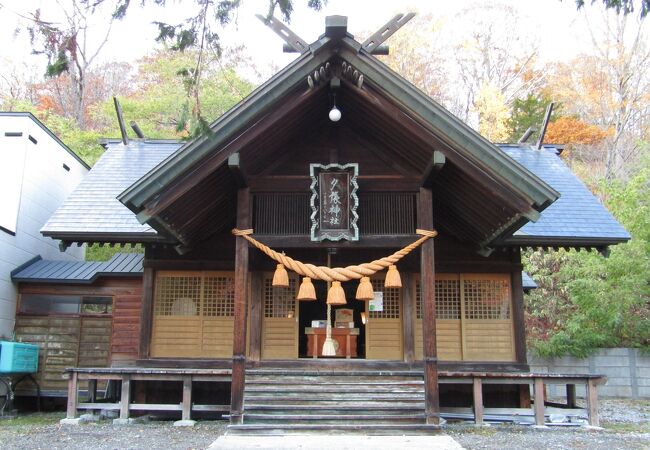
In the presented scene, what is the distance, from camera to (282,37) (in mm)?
8258

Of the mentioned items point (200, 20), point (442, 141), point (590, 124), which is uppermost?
point (590, 124)

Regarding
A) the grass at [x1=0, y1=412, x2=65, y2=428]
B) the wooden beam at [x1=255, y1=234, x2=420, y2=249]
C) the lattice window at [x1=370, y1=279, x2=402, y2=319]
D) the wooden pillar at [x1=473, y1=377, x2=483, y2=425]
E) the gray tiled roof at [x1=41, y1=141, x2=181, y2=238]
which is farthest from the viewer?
the lattice window at [x1=370, y1=279, x2=402, y2=319]

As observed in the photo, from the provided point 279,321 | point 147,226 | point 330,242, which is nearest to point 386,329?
point 279,321

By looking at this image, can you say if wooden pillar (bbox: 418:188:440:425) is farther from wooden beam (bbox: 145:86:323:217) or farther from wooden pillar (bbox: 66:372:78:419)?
wooden pillar (bbox: 66:372:78:419)

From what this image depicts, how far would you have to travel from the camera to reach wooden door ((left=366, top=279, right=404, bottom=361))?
1038 centimetres

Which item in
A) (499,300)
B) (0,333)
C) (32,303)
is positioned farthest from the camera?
(32,303)

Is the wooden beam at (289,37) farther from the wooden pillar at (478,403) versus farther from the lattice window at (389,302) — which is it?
the wooden pillar at (478,403)

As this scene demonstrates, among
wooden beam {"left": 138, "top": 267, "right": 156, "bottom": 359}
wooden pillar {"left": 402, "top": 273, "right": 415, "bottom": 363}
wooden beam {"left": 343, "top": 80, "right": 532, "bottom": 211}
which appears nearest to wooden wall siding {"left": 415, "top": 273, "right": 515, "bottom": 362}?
wooden pillar {"left": 402, "top": 273, "right": 415, "bottom": 363}

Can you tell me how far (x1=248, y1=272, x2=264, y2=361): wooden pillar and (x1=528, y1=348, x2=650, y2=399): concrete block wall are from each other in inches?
384

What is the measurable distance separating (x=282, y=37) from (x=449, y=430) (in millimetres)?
6168

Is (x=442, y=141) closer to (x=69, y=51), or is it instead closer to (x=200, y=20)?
(x=200, y=20)

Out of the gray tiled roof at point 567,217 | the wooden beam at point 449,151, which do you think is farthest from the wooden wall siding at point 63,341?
the gray tiled roof at point 567,217

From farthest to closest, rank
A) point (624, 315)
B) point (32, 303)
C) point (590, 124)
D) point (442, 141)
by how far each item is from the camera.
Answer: point (590, 124) < point (624, 315) < point (32, 303) < point (442, 141)

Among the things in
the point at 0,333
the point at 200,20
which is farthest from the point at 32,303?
the point at 200,20
